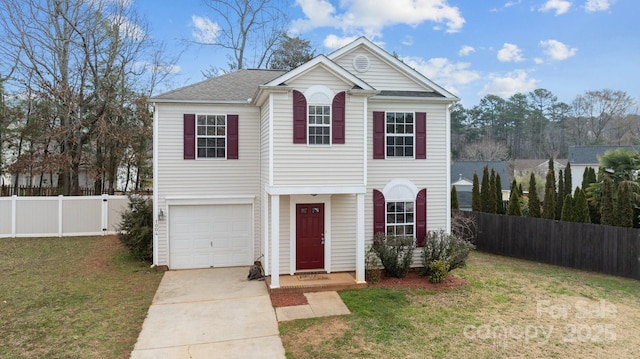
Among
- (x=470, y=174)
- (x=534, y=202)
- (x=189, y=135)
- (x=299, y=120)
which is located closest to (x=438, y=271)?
(x=299, y=120)

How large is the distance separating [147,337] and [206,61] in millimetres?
23552

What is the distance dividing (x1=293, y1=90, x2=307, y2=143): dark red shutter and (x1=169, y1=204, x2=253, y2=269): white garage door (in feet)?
11.6

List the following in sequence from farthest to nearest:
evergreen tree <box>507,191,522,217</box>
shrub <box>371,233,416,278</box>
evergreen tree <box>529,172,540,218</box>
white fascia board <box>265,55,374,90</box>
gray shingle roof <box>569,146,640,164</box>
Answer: gray shingle roof <box>569,146,640,164</box> → evergreen tree <box>507,191,522,217</box> → evergreen tree <box>529,172,540,218</box> → shrub <box>371,233,416,278</box> → white fascia board <box>265,55,374,90</box>

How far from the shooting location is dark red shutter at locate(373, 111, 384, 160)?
1135 centimetres

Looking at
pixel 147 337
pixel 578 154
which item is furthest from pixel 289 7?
pixel 578 154

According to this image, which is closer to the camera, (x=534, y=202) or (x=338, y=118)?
Answer: (x=338, y=118)

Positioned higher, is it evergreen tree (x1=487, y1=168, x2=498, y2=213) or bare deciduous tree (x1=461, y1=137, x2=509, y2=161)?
bare deciduous tree (x1=461, y1=137, x2=509, y2=161)

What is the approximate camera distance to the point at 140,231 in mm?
12148

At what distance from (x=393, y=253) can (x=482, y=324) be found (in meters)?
3.33

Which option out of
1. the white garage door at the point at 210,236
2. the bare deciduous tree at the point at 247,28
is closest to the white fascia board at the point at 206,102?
the white garage door at the point at 210,236

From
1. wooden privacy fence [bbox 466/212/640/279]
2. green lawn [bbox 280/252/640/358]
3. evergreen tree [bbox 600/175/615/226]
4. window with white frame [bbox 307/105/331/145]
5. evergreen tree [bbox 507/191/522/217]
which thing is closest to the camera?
green lawn [bbox 280/252/640/358]

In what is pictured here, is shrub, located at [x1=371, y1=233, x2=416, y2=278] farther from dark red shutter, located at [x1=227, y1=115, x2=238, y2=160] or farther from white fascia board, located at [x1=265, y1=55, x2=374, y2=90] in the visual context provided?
dark red shutter, located at [x1=227, y1=115, x2=238, y2=160]

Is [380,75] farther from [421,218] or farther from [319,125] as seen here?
[421,218]

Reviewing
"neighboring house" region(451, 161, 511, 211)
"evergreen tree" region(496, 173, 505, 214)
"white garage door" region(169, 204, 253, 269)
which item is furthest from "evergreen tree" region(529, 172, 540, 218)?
"neighboring house" region(451, 161, 511, 211)
